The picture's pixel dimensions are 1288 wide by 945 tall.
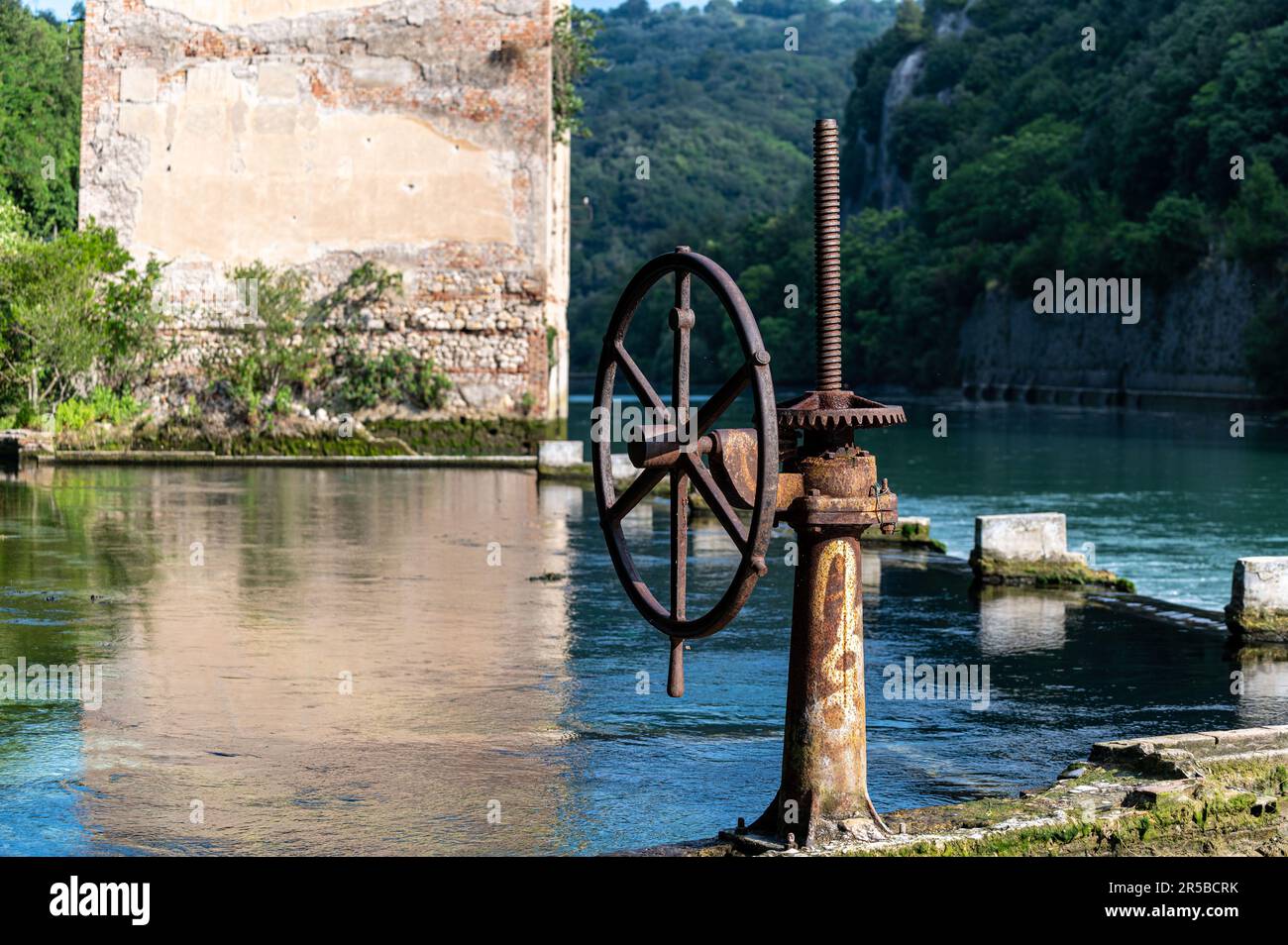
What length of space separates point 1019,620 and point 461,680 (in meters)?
4.88

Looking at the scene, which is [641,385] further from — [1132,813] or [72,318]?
[72,318]

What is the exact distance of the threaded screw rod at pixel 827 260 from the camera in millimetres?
6262

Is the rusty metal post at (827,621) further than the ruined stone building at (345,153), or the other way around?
the ruined stone building at (345,153)

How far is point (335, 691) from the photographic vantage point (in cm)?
945

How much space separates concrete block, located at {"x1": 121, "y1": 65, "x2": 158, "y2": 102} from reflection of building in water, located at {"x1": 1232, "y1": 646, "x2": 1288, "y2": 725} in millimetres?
22583

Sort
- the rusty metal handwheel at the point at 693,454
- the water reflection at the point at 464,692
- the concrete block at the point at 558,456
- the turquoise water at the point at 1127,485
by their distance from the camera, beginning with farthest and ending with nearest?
1. the concrete block at the point at 558,456
2. the turquoise water at the point at 1127,485
3. the water reflection at the point at 464,692
4. the rusty metal handwheel at the point at 693,454

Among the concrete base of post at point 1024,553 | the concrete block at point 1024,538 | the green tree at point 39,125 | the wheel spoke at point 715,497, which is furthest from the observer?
the green tree at point 39,125

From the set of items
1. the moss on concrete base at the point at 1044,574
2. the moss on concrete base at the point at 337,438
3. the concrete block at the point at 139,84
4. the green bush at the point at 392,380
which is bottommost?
the moss on concrete base at the point at 1044,574

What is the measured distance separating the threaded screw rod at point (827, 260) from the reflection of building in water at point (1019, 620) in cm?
539

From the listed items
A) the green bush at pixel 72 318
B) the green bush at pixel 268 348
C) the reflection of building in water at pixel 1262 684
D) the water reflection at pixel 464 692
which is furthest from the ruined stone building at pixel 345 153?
the reflection of building in water at pixel 1262 684

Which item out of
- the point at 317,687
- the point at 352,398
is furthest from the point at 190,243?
the point at 317,687

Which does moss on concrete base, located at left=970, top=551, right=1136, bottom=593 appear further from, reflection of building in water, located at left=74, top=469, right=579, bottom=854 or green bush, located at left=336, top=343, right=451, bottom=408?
green bush, located at left=336, top=343, right=451, bottom=408

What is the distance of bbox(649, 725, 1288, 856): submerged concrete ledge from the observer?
6031 millimetres

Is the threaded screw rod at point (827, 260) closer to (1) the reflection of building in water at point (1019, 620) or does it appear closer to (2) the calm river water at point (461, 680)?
(2) the calm river water at point (461, 680)
